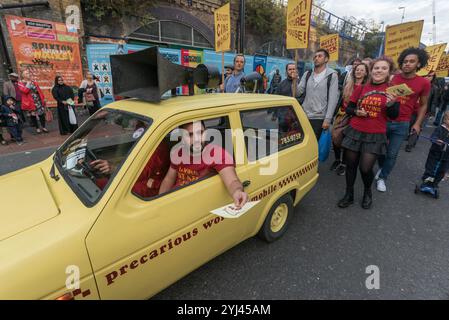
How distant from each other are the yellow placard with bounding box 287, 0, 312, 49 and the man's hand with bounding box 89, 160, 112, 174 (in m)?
4.28

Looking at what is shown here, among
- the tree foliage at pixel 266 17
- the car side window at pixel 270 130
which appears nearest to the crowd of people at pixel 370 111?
the car side window at pixel 270 130

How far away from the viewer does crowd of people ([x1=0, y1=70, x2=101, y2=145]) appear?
Result: 640 centimetres

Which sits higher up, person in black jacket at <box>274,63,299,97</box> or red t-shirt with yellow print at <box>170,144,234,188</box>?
person in black jacket at <box>274,63,299,97</box>

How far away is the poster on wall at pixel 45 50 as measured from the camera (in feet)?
24.4

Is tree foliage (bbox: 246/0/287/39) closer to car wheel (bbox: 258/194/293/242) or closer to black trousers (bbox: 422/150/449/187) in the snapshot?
black trousers (bbox: 422/150/449/187)

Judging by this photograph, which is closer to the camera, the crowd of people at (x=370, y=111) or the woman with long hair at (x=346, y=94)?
the crowd of people at (x=370, y=111)

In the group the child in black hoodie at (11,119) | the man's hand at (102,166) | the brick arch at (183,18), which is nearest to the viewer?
the man's hand at (102,166)

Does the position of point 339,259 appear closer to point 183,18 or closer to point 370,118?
point 370,118

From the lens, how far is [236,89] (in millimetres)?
5039

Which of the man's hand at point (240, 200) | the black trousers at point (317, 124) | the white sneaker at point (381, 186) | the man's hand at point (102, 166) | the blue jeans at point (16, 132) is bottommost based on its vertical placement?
the white sneaker at point (381, 186)

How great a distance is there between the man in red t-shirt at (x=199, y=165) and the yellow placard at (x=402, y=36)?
612cm

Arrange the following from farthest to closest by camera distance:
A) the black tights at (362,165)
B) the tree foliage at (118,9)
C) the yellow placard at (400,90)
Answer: the tree foliage at (118,9) → the black tights at (362,165) → the yellow placard at (400,90)

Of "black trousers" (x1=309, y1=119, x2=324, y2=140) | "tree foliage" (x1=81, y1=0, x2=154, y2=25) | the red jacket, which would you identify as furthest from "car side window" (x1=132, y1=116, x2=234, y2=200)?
"tree foliage" (x1=81, y1=0, x2=154, y2=25)

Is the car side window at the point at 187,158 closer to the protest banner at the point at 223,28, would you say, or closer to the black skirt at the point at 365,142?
the black skirt at the point at 365,142
